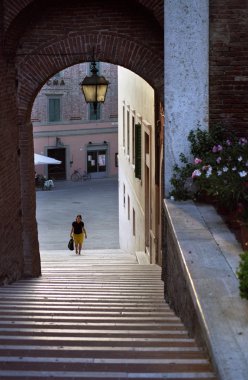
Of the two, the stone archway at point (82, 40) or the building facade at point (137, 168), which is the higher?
the stone archway at point (82, 40)

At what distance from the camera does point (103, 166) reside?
128 ft

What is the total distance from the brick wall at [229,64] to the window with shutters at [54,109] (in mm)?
27729

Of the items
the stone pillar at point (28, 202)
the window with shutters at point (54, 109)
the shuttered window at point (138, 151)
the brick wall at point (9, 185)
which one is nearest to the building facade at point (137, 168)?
the shuttered window at point (138, 151)

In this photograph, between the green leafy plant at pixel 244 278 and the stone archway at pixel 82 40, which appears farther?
the stone archway at pixel 82 40

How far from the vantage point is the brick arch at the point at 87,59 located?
1073 centimetres

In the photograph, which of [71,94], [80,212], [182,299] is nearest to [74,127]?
[71,94]

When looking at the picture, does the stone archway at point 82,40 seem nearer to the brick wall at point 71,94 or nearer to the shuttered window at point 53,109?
the brick wall at point 71,94

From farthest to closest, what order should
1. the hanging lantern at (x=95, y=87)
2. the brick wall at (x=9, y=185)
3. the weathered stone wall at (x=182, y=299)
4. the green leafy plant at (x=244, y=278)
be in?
the hanging lantern at (x=95, y=87)
the brick wall at (x=9, y=185)
the weathered stone wall at (x=182, y=299)
the green leafy plant at (x=244, y=278)

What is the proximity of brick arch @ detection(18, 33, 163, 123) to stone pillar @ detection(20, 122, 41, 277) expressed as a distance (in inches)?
29.8

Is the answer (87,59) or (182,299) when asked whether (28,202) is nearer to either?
(87,59)

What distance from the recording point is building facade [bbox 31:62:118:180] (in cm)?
3691

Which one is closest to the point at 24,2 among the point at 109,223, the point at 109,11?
the point at 109,11

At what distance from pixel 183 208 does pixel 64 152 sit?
29877 millimetres

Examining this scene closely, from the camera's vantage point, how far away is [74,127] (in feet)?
125
